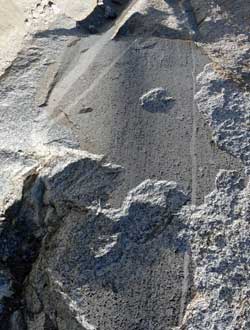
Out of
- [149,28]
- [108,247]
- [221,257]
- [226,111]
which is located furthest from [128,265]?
[149,28]

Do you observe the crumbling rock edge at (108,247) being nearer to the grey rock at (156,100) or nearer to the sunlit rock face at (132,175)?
the sunlit rock face at (132,175)

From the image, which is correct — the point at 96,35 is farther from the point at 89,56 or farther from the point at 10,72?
the point at 10,72

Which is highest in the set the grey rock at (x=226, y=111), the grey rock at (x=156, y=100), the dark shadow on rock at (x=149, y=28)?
the dark shadow on rock at (x=149, y=28)

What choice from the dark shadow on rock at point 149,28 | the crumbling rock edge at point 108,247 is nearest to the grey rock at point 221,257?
the crumbling rock edge at point 108,247

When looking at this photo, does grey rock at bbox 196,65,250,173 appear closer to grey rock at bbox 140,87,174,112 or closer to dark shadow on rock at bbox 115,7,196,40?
grey rock at bbox 140,87,174,112

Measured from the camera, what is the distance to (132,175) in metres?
2.02

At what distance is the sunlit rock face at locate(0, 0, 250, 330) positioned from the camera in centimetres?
179

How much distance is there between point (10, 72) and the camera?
103 inches

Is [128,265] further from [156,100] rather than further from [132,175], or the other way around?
[156,100]

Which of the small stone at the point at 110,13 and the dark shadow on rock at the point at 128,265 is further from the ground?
the small stone at the point at 110,13

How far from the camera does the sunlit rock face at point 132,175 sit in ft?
5.88

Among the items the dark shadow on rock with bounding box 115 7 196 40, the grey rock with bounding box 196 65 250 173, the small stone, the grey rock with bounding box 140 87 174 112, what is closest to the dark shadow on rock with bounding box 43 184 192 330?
the grey rock with bounding box 196 65 250 173

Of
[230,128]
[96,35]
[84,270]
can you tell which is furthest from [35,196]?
[96,35]

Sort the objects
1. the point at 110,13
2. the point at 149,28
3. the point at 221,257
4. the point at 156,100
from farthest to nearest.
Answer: the point at 110,13 → the point at 149,28 → the point at 156,100 → the point at 221,257
